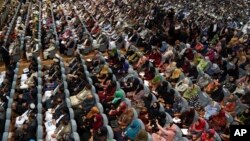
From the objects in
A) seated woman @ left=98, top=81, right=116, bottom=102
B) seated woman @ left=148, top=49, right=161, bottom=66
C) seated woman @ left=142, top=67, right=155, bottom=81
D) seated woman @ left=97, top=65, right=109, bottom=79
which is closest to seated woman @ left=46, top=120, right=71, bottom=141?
seated woman @ left=98, top=81, right=116, bottom=102

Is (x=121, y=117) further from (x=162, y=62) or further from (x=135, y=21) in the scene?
(x=135, y=21)

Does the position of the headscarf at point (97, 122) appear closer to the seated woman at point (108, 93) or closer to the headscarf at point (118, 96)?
the headscarf at point (118, 96)

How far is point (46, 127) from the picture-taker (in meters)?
12.3

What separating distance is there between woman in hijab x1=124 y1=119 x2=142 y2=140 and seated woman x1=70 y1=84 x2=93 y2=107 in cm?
241

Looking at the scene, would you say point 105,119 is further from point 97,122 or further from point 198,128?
point 198,128

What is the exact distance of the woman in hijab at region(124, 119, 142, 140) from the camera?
11.2 m

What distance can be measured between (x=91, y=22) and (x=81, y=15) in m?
3.17

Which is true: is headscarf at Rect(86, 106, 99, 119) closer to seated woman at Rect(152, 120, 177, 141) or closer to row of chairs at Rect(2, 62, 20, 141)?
seated woman at Rect(152, 120, 177, 141)

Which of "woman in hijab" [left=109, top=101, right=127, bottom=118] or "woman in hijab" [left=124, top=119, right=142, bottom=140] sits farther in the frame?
"woman in hijab" [left=109, top=101, right=127, bottom=118]

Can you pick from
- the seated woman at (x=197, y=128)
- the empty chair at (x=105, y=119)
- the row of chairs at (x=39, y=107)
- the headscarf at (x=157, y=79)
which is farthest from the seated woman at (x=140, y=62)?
the seated woman at (x=197, y=128)

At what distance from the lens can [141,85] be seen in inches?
555

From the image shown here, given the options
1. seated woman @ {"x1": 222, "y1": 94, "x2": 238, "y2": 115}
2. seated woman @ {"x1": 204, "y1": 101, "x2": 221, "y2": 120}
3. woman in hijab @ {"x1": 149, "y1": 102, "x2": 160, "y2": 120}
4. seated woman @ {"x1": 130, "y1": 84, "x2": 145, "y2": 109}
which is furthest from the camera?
seated woman @ {"x1": 130, "y1": 84, "x2": 145, "y2": 109}

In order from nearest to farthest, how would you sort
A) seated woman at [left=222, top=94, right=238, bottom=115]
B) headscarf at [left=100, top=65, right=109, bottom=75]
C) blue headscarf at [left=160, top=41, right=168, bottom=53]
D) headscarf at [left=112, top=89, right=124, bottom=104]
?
seated woman at [left=222, top=94, right=238, bottom=115] → headscarf at [left=112, top=89, right=124, bottom=104] → headscarf at [left=100, top=65, right=109, bottom=75] → blue headscarf at [left=160, top=41, right=168, bottom=53]

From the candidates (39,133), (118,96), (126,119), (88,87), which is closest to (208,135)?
(126,119)
